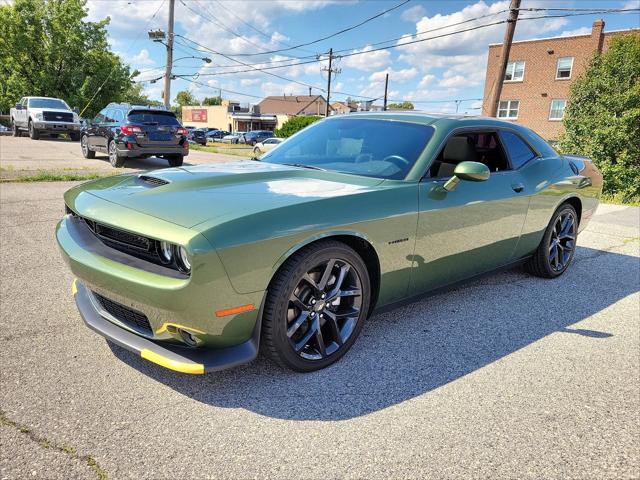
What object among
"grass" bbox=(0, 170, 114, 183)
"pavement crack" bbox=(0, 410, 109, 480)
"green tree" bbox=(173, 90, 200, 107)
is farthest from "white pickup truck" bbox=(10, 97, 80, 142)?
"green tree" bbox=(173, 90, 200, 107)

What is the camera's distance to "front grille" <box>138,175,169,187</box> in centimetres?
292

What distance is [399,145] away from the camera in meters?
3.42

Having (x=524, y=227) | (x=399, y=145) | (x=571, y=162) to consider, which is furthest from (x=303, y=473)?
(x=571, y=162)

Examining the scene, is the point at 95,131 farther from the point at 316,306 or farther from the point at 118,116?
the point at 316,306

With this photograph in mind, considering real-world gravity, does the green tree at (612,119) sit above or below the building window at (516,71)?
below

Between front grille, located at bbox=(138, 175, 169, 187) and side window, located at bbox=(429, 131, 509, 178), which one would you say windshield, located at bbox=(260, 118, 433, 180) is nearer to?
side window, located at bbox=(429, 131, 509, 178)

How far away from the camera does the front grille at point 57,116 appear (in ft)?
65.5

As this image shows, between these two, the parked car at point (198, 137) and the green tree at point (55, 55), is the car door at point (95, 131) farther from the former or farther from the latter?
the green tree at point (55, 55)

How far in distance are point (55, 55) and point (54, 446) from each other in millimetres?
38118

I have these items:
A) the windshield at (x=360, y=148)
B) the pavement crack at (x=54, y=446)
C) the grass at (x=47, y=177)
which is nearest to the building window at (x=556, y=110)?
the grass at (x=47, y=177)

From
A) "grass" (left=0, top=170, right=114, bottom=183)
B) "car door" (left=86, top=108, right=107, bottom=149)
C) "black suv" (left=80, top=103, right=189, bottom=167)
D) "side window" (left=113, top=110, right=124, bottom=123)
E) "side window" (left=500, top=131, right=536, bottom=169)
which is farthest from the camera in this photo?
"car door" (left=86, top=108, right=107, bottom=149)

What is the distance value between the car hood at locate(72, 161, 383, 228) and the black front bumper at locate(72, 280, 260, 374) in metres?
0.63

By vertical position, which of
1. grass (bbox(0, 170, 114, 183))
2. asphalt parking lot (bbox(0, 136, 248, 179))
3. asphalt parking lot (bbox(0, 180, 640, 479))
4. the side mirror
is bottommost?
asphalt parking lot (bbox(0, 180, 640, 479))

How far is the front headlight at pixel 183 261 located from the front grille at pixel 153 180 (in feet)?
2.54
